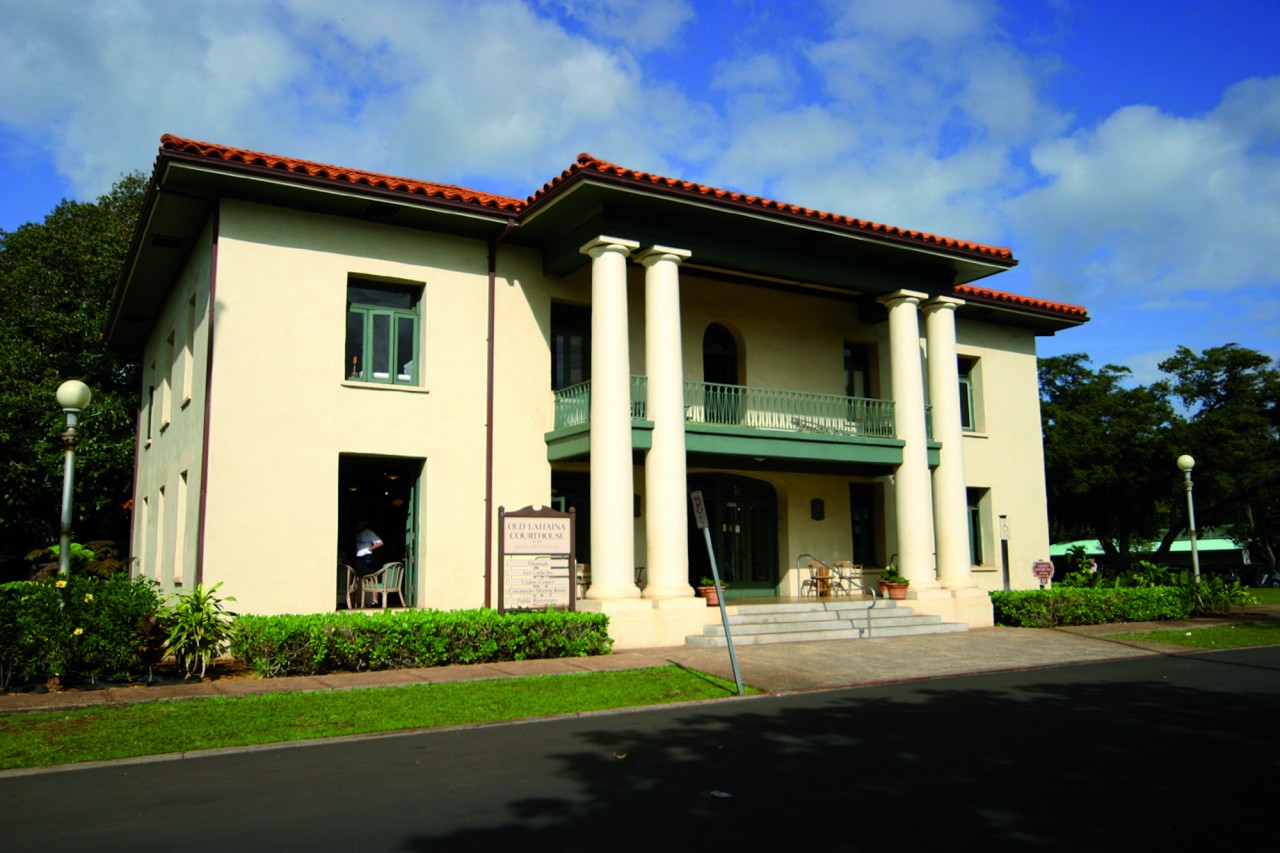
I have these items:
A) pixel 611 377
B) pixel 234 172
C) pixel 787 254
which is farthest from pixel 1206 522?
pixel 234 172

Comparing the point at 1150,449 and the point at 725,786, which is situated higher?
the point at 1150,449

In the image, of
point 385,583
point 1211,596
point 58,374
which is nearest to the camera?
point 385,583

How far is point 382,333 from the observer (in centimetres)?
1612

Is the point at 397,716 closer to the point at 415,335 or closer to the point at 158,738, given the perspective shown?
the point at 158,738

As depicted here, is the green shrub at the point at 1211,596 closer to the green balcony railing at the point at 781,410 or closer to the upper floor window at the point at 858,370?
the green balcony railing at the point at 781,410

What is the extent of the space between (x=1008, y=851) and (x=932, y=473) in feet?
48.2

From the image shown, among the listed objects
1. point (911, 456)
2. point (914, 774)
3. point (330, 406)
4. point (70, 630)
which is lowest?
point (914, 774)

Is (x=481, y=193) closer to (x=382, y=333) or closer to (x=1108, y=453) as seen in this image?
(x=382, y=333)

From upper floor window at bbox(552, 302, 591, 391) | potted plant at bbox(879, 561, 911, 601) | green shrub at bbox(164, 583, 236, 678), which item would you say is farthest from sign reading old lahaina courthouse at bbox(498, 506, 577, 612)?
potted plant at bbox(879, 561, 911, 601)

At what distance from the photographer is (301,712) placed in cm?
959

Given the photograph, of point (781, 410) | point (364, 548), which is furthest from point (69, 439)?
point (781, 410)

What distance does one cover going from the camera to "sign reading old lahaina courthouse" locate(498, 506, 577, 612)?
46.1 feet

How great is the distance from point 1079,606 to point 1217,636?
2476 millimetres

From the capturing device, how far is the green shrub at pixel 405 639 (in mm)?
12102
